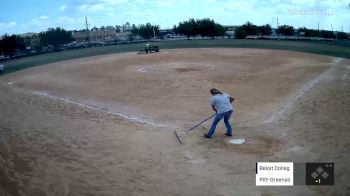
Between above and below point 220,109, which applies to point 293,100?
below

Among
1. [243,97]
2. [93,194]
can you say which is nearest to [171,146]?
[93,194]

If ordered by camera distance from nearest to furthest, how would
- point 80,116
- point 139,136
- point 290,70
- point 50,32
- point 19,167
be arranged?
point 19,167
point 139,136
point 80,116
point 290,70
point 50,32

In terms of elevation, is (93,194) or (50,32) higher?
(50,32)

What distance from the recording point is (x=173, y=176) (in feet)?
21.8

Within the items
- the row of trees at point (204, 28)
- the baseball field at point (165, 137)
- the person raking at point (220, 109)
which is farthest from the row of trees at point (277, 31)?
the person raking at point (220, 109)

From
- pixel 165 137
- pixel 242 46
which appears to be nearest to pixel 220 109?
pixel 165 137

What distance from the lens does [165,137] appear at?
9266 mm

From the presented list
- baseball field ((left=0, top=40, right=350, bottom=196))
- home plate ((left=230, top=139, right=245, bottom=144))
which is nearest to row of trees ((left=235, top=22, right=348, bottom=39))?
baseball field ((left=0, top=40, right=350, bottom=196))

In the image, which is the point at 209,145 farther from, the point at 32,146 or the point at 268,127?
the point at 32,146

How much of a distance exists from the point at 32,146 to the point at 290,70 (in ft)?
56.2

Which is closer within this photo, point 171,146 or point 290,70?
point 171,146

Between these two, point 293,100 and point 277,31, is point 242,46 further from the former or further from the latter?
point 293,100

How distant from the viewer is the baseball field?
249 inches

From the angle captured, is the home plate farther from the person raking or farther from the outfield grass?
the outfield grass
